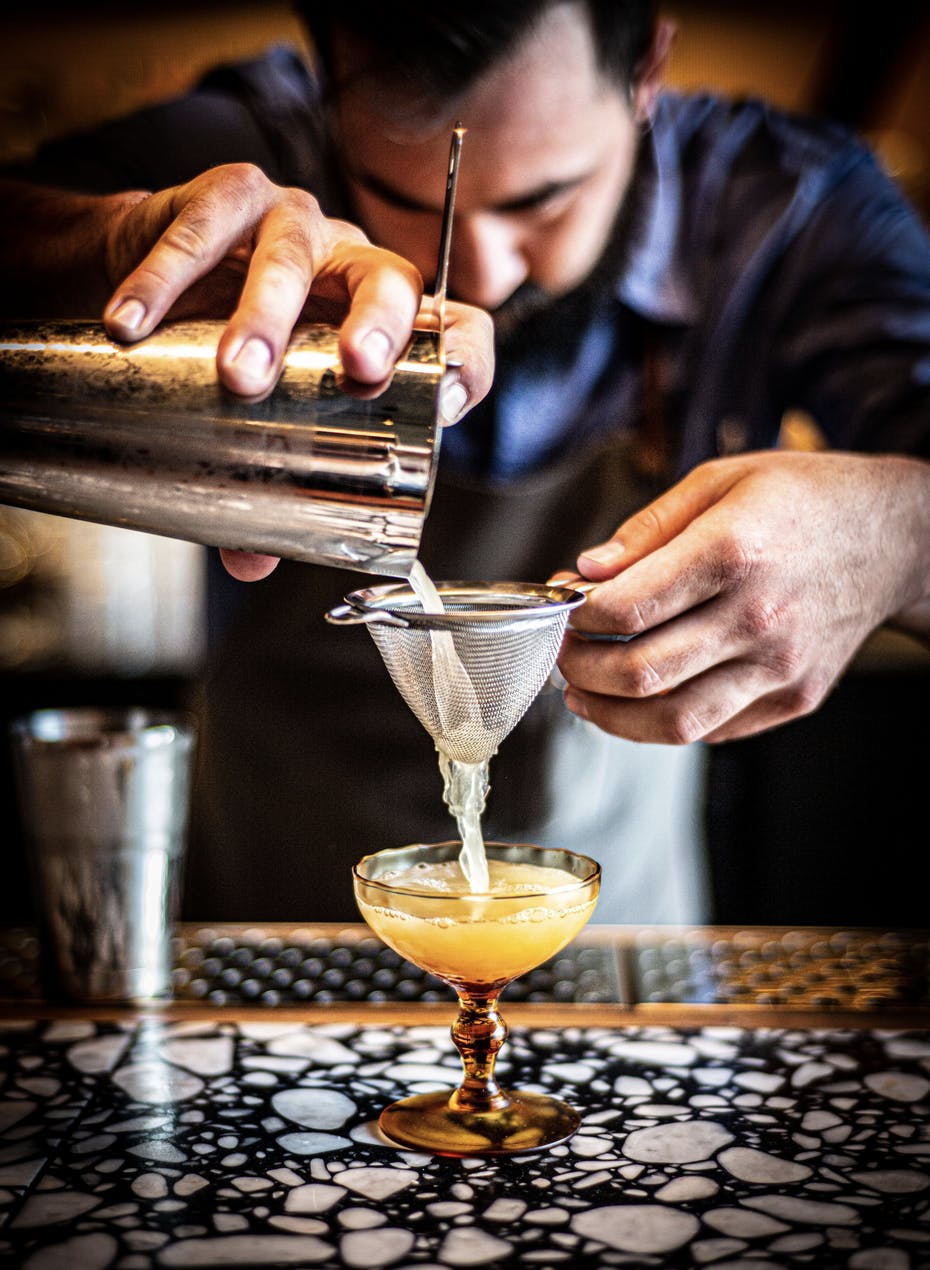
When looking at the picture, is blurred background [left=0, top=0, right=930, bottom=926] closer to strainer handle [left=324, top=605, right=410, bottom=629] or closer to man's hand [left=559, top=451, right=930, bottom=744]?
man's hand [left=559, top=451, right=930, bottom=744]

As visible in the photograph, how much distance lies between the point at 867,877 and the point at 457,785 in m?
2.61

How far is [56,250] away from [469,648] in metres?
0.73

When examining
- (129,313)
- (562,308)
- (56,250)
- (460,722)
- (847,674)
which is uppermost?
(562,308)

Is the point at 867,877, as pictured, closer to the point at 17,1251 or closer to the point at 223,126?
the point at 223,126

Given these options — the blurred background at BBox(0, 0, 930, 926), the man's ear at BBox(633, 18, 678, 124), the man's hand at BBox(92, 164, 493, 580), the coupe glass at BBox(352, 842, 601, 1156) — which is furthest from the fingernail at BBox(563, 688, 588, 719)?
the blurred background at BBox(0, 0, 930, 926)

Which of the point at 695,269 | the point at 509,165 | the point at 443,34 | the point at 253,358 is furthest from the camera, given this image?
the point at 695,269

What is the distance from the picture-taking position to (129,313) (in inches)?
42.1

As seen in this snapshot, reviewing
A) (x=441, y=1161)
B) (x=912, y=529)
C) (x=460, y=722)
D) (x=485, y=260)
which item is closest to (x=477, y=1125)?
(x=441, y=1161)

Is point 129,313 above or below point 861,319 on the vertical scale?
below

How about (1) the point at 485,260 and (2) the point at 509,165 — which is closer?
(2) the point at 509,165

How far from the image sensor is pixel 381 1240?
98 cm

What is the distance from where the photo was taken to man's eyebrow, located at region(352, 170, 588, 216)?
1975 millimetres

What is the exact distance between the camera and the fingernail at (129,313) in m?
1.07

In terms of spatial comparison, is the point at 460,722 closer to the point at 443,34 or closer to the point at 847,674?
the point at 443,34
